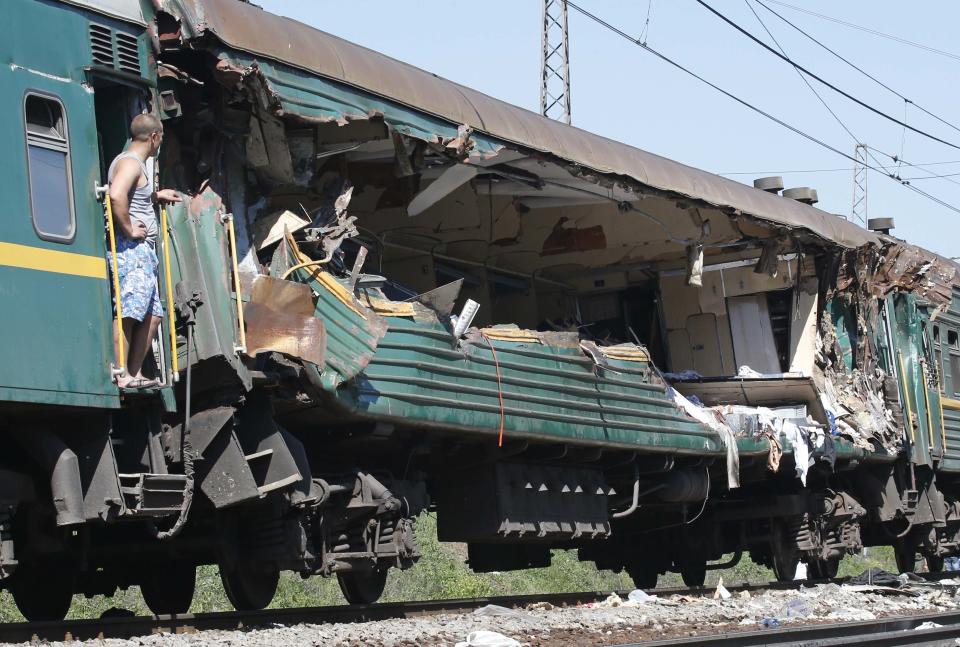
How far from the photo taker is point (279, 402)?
28.1ft

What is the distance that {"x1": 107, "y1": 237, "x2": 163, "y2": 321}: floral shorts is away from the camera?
7277 mm

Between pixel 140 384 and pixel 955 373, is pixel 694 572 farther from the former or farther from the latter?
pixel 140 384

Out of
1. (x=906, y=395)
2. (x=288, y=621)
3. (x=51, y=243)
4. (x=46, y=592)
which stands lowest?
(x=288, y=621)

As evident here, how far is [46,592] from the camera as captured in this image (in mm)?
9750

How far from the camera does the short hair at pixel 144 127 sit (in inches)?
292

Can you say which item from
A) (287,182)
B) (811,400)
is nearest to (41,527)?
(287,182)

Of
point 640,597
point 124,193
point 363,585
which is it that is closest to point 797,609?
point 640,597

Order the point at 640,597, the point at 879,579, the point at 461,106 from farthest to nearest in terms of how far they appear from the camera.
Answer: the point at 879,579, the point at 640,597, the point at 461,106

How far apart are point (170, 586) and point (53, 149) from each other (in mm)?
4397

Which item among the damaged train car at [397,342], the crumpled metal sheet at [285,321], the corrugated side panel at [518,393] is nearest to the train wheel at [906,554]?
the damaged train car at [397,342]

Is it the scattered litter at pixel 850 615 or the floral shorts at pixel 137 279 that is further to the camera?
the scattered litter at pixel 850 615

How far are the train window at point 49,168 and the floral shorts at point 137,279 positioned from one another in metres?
0.35

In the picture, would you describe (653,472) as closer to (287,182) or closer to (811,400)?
(811,400)

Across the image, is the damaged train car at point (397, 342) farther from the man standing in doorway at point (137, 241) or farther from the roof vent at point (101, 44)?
the man standing in doorway at point (137, 241)
